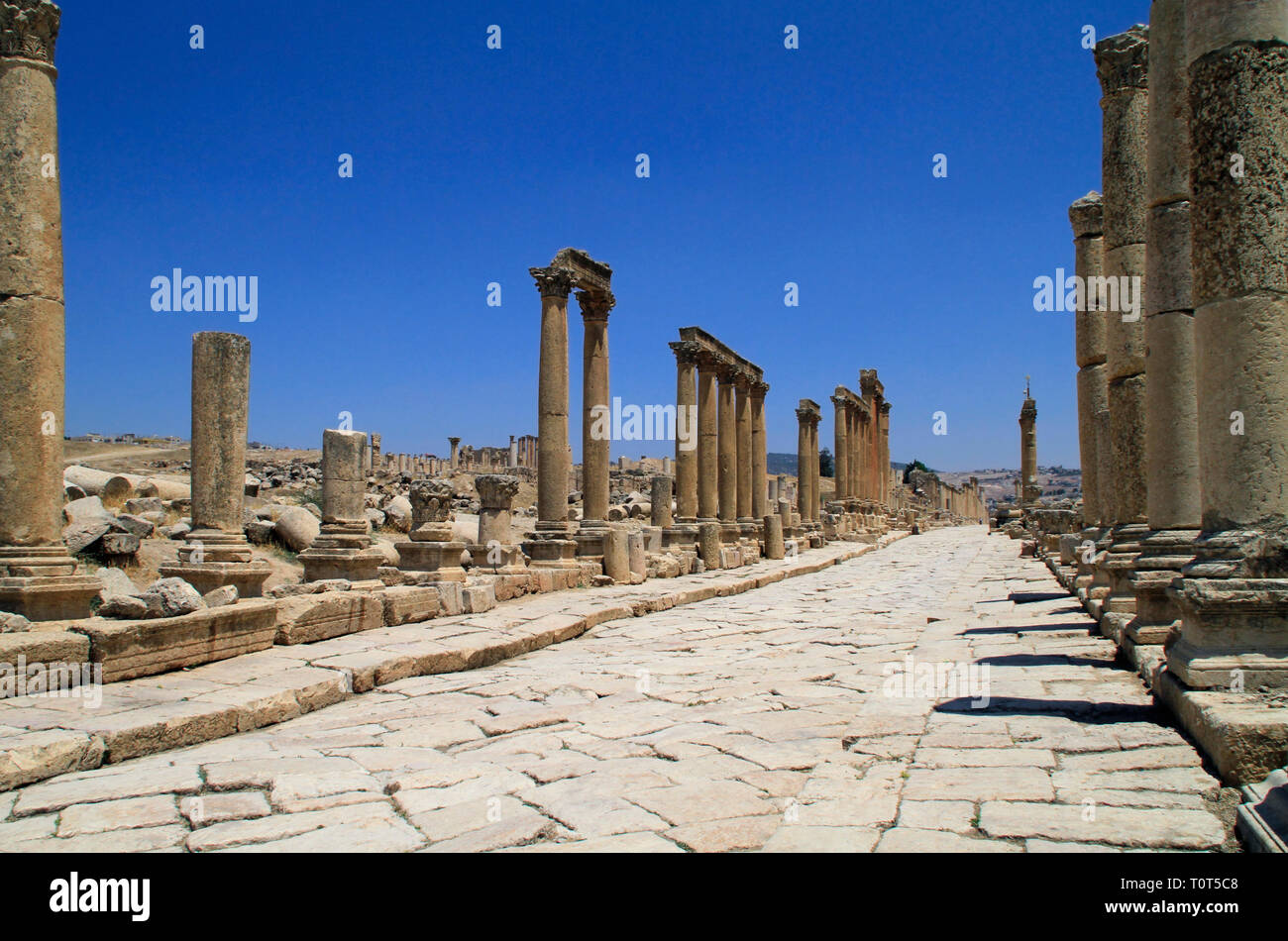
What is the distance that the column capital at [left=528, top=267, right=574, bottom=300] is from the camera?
15898mm

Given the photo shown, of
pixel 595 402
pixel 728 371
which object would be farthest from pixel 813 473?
pixel 595 402

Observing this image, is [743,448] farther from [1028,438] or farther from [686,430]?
[1028,438]

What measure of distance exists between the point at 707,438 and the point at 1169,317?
1571cm

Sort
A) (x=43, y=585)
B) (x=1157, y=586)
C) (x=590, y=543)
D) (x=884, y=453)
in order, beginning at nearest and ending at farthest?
(x=1157, y=586), (x=43, y=585), (x=590, y=543), (x=884, y=453)

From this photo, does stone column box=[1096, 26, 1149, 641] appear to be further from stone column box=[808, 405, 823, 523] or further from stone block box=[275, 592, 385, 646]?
stone column box=[808, 405, 823, 523]

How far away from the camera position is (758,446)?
92.9 ft

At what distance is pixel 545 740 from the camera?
5844 millimetres

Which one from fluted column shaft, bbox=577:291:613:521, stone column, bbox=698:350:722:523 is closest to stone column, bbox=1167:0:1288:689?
fluted column shaft, bbox=577:291:613:521

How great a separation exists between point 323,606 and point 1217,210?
8058mm

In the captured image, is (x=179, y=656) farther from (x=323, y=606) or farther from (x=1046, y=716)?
(x=1046, y=716)

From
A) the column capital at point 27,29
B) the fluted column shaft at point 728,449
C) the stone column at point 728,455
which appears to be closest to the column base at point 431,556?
the column capital at point 27,29

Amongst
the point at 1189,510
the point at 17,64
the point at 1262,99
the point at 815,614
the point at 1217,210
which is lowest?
the point at 815,614

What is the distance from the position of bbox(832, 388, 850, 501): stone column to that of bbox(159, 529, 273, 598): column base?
28.7 meters
